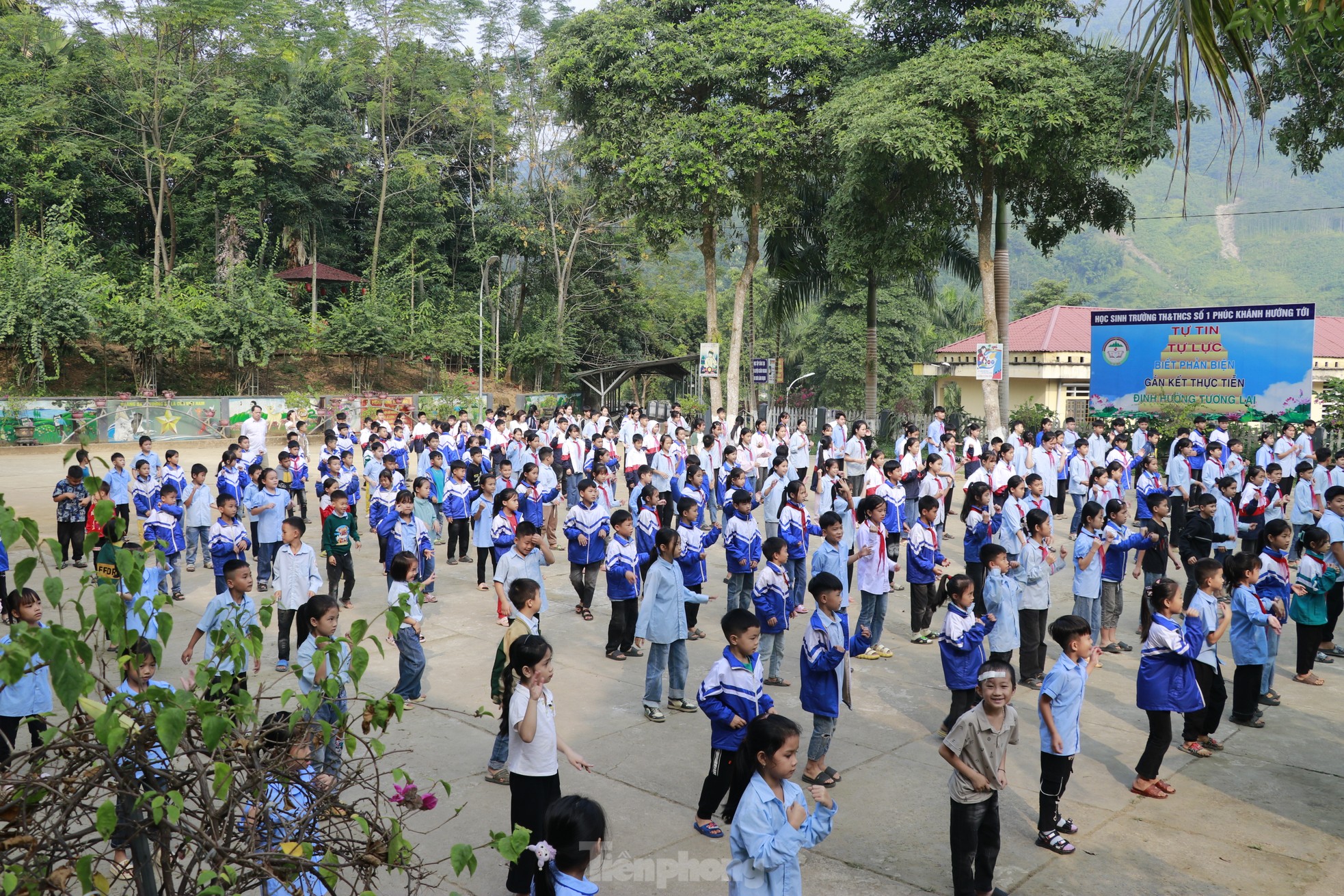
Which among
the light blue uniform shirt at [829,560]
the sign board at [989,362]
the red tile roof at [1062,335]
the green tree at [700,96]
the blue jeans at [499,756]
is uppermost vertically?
the green tree at [700,96]

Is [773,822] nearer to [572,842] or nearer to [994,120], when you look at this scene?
[572,842]

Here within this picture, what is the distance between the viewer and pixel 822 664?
5992 mm

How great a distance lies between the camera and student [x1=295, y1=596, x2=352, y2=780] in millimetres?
2354

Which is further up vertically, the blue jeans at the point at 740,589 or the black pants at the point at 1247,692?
the blue jeans at the point at 740,589

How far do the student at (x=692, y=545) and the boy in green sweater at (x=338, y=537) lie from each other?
10.5 feet

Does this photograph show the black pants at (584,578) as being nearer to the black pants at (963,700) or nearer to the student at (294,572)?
the student at (294,572)

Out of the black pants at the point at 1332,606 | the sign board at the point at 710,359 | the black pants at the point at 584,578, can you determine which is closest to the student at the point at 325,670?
the black pants at the point at 584,578

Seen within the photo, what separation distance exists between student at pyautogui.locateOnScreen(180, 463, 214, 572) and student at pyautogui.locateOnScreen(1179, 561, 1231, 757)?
32.2 ft

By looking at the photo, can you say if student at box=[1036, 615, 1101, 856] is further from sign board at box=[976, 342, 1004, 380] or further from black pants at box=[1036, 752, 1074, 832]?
sign board at box=[976, 342, 1004, 380]

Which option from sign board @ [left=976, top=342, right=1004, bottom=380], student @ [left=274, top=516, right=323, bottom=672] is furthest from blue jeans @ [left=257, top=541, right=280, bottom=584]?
sign board @ [left=976, top=342, right=1004, bottom=380]

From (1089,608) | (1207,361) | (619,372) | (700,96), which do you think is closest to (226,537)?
(1089,608)

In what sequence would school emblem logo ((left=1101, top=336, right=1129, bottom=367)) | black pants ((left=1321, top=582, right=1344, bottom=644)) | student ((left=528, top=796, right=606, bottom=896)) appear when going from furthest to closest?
school emblem logo ((left=1101, top=336, right=1129, bottom=367)) < black pants ((left=1321, top=582, right=1344, bottom=644)) < student ((left=528, top=796, right=606, bottom=896))

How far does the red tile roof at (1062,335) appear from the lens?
30688mm

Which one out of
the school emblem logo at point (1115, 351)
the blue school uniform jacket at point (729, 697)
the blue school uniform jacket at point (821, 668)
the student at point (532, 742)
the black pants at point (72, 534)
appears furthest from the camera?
the school emblem logo at point (1115, 351)
